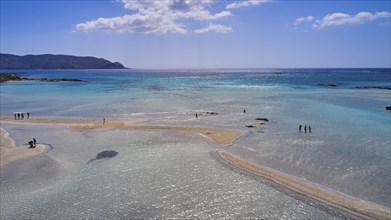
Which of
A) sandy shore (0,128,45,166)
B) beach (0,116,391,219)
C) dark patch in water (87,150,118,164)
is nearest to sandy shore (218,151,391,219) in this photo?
beach (0,116,391,219)

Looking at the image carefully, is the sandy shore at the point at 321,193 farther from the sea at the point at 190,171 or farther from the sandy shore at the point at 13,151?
the sandy shore at the point at 13,151

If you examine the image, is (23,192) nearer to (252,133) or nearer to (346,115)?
(252,133)

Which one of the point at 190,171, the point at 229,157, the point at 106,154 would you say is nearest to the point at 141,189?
the point at 190,171

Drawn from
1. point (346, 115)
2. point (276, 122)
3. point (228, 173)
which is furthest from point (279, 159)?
point (346, 115)

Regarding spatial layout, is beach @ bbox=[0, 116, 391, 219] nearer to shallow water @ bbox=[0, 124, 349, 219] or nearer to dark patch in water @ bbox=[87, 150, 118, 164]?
shallow water @ bbox=[0, 124, 349, 219]

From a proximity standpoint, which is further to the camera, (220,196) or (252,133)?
(252,133)

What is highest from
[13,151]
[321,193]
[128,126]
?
[128,126]

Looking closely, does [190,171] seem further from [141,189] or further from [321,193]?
[321,193]
